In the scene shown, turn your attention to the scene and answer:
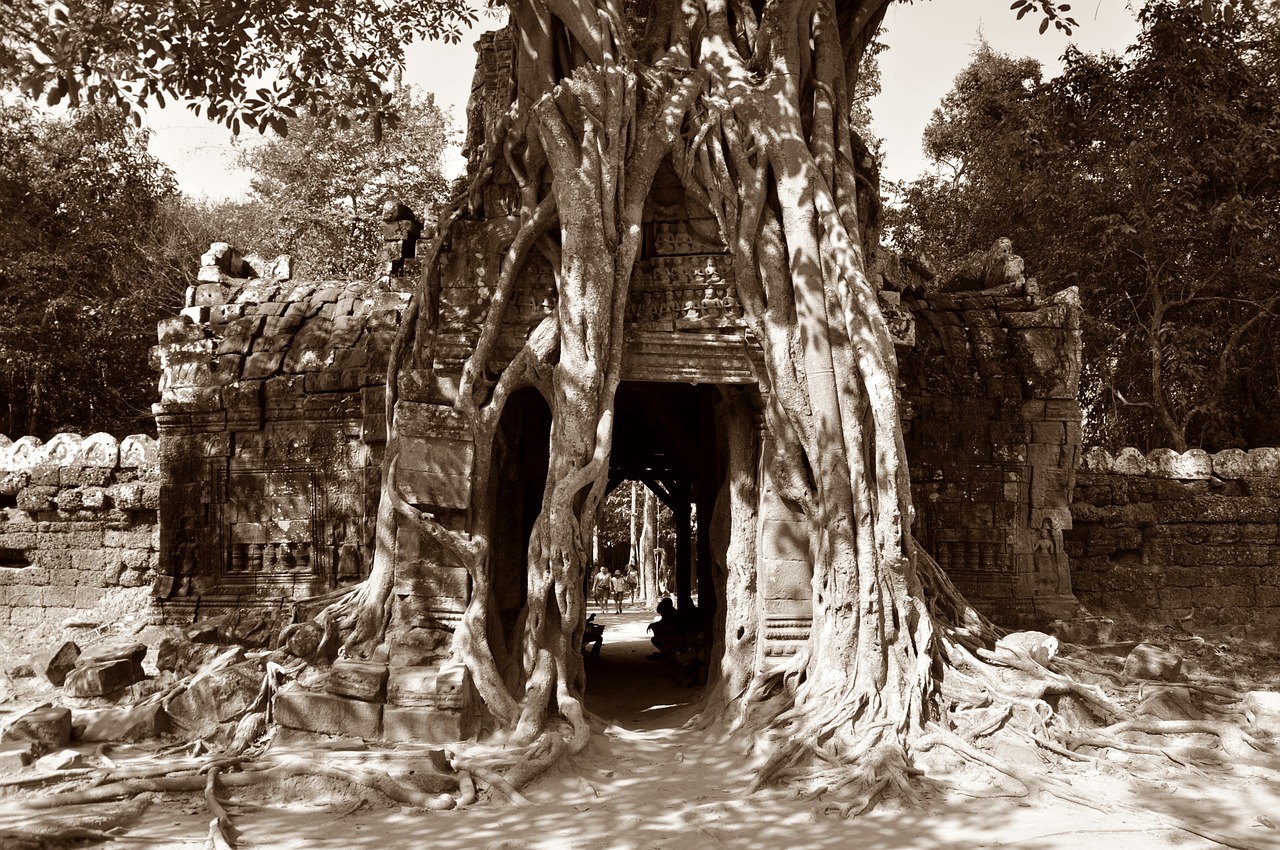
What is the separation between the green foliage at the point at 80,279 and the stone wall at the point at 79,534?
5563 mm

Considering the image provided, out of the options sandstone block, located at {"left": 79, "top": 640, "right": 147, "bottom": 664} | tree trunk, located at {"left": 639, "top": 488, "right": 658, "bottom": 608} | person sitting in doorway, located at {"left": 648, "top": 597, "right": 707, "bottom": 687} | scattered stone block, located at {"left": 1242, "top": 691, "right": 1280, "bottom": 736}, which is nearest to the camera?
scattered stone block, located at {"left": 1242, "top": 691, "right": 1280, "bottom": 736}

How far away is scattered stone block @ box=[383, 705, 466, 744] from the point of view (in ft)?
16.7

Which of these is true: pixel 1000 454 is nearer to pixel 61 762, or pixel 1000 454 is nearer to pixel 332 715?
pixel 332 715

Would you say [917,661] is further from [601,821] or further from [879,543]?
[601,821]

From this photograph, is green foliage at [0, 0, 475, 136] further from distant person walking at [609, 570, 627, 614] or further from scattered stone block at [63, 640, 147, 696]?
distant person walking at [609, 570, 627, 614]

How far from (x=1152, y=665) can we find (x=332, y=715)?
4.53 meters

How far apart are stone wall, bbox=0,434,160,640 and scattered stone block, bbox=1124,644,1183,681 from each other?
7.21m

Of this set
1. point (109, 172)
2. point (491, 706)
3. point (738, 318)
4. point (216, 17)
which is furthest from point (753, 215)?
point (109, 172)

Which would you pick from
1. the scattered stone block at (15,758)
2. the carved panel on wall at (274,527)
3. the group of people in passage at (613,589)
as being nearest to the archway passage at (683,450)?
the carved panel on wall at (274,527)

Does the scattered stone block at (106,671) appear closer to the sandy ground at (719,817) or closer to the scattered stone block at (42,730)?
the scattered stone block at (42,730)

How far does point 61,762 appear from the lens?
475 cm

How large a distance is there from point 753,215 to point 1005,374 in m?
2.79

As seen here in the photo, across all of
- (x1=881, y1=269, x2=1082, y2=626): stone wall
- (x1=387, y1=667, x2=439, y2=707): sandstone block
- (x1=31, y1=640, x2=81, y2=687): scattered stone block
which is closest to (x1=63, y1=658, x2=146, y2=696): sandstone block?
(x1=31, y1=640, x2=81, y2=687): scattered stone block

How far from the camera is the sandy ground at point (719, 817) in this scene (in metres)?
3.91
